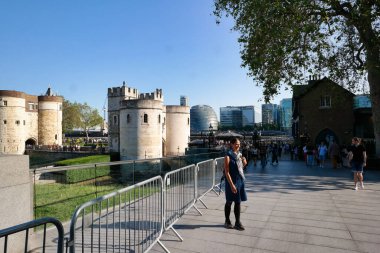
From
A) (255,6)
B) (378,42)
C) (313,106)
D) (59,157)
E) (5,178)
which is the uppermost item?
(255,6)

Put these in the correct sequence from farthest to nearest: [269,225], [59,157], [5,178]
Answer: [59,157], [269,225], [5,178]

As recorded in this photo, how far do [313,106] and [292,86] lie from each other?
11476 millimetres

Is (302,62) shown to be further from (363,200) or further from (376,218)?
(376,218)

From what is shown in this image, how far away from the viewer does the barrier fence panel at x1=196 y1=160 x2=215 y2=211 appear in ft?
25.3

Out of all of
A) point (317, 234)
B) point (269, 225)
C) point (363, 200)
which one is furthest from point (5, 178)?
point (363, 200)

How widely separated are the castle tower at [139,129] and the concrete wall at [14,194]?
36144mm

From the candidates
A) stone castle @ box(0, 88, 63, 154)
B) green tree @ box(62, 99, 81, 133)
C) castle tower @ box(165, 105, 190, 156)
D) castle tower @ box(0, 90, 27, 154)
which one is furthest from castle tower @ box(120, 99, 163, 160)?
green tree @ box(62, 99, 81, 133)

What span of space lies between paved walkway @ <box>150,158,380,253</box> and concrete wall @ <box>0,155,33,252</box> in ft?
7.01

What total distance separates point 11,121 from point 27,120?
13.9ft

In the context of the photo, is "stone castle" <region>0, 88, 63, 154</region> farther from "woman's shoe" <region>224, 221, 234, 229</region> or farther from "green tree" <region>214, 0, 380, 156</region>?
"woman's shoe" <region>224, 221, 234, 229</region>

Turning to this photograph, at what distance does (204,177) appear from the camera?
845cm

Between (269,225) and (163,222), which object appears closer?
(163,222)

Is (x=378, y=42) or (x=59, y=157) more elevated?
(x=378, y=42)

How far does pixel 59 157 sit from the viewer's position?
154 feet
